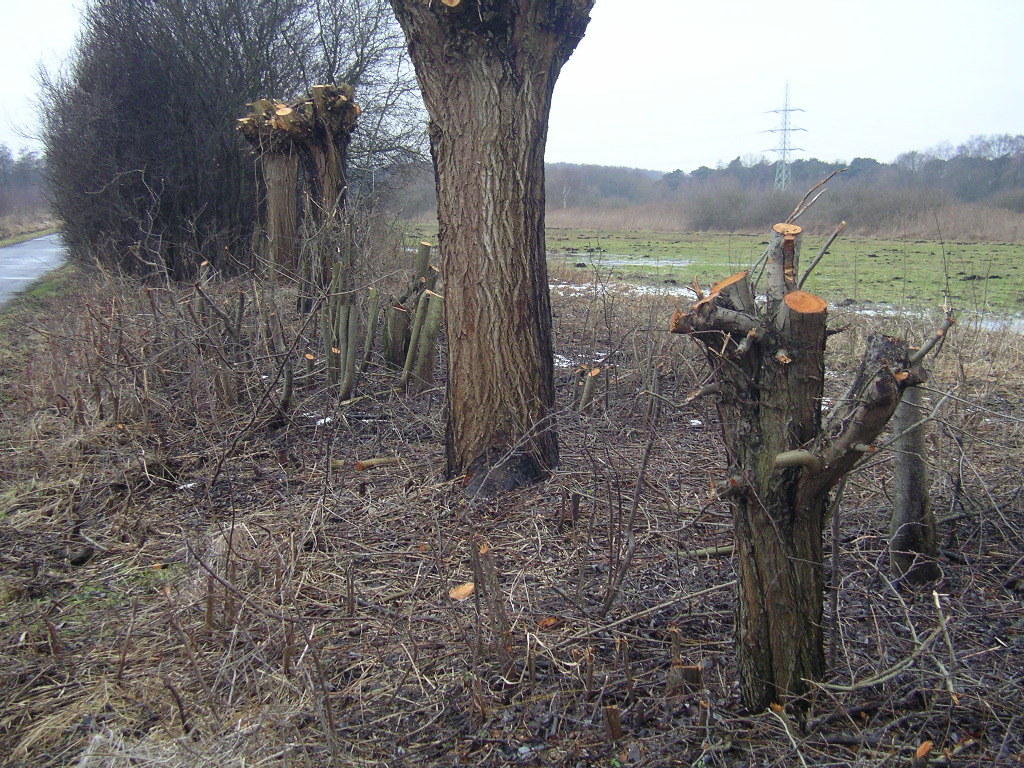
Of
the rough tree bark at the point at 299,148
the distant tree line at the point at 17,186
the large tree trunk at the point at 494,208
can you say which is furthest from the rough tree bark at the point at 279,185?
the distant tree line at the point at 17,186

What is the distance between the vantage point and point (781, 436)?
233 cm

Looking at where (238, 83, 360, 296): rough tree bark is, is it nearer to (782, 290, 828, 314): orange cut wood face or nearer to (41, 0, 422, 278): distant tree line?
(41, 0, 422, 278): distant tree line

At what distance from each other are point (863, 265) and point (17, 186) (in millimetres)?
61718

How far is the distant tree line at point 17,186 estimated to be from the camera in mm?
50219

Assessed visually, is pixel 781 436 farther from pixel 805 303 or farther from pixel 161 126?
pixel 161 126

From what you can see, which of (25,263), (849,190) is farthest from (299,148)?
(849,190)

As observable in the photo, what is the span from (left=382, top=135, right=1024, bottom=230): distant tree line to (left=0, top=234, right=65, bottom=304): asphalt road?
7769 millimetres

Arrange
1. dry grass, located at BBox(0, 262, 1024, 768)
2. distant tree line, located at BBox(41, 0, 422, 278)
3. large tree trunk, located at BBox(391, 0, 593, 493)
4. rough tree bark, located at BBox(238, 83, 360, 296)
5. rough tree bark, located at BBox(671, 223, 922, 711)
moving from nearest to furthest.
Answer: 1. rough tree bark, located at BBox(671, 223, 922, 711)
2. dry grass, located at BBox(0, 262, 1024, 768)
3. large tree trunk, located at BBox(391, 0, 593, 493)
4. rough tree bark, located at BBox(238, 83, 360, 296)
5. distant tree line, located at BBox(41, 0, 422, 278)

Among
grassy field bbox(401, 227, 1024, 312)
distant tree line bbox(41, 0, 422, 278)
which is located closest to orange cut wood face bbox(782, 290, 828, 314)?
grassy field bbox(401, 227, 1024, 312)

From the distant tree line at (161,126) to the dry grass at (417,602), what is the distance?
28.6 feet

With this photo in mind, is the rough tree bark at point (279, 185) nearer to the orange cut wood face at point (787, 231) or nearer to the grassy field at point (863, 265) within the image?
the grassy field at point (863, 265)

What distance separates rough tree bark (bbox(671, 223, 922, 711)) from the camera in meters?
2.21

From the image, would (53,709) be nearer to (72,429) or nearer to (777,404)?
(777,404)

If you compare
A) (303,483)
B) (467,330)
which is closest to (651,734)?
(467,330)
